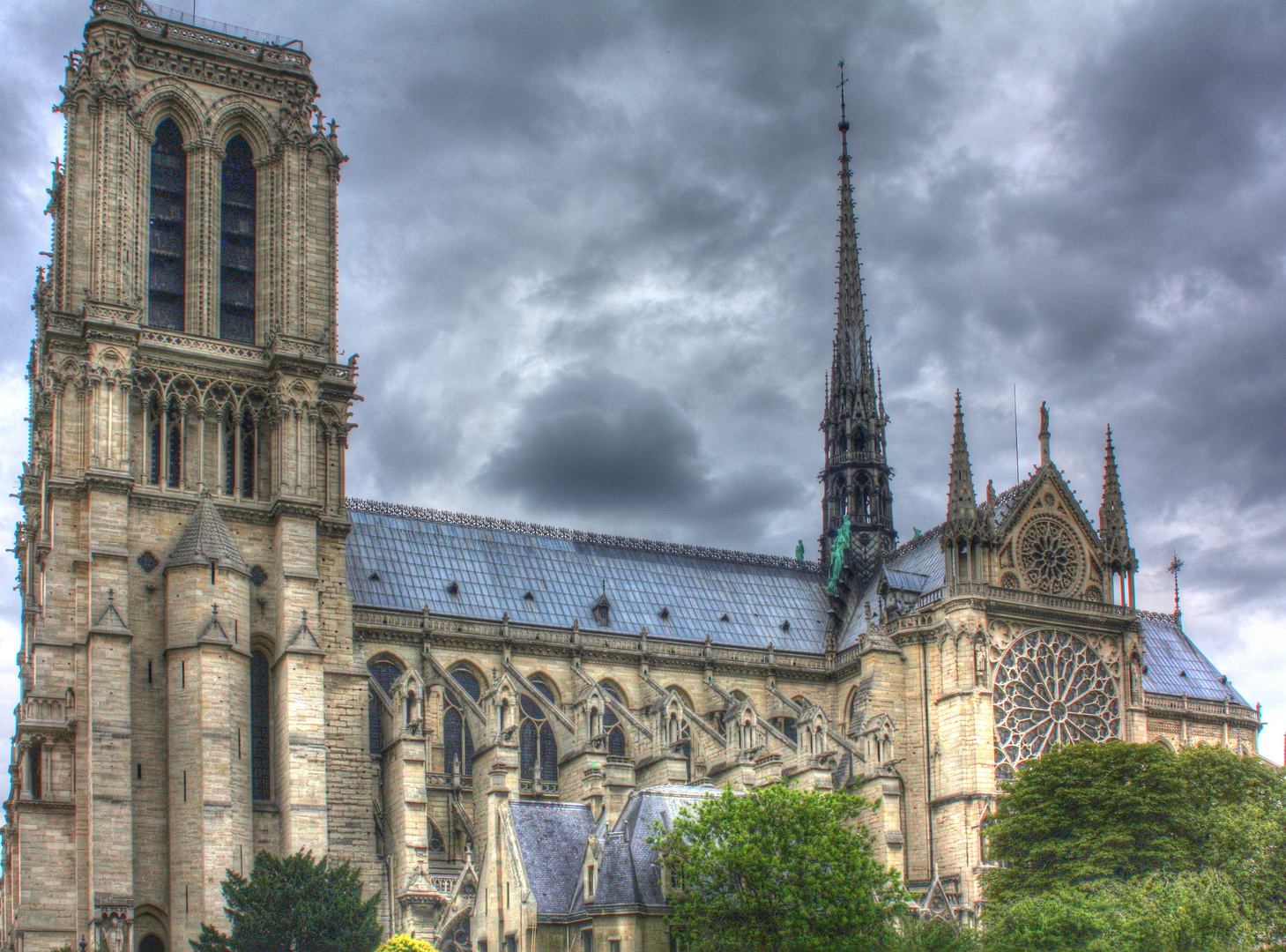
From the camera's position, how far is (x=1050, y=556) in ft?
258

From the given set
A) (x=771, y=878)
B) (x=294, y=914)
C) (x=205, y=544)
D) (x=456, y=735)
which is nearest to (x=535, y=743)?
(x=456, y=735)

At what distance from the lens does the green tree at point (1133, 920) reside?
54219mm

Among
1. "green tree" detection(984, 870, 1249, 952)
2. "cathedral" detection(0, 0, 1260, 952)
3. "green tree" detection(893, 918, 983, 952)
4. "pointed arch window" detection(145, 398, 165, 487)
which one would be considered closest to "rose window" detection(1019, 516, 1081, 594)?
"cathedral" detection(0, 0, 1260, 952)

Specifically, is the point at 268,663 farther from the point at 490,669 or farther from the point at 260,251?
the point at 260,251

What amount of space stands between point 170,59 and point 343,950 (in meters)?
38.7

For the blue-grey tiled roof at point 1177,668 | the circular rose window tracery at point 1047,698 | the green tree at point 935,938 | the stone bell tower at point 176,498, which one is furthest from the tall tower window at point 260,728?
the blue-grey tiled roof at point 1177,668

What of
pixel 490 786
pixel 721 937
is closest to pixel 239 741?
pixel 490 786

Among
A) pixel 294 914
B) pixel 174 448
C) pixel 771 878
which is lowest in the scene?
pixel 294 914

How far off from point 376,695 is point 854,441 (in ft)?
115

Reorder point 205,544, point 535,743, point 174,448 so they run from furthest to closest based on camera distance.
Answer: point 535,743, point 174,448, point 205,544

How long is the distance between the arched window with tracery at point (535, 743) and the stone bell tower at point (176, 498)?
29.3 feet

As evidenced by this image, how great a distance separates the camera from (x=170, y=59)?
72.1 meters

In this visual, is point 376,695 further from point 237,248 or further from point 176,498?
point 237,248

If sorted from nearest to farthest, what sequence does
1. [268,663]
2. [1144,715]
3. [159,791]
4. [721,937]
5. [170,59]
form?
[721,937]
[159,791]
[268,663]
[170,59]
[1144,715]
